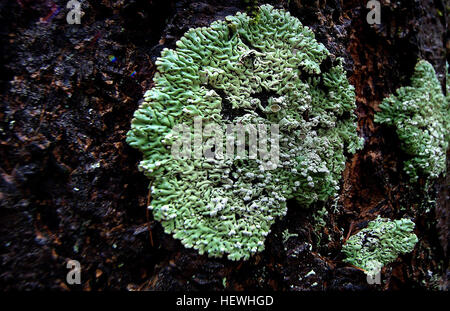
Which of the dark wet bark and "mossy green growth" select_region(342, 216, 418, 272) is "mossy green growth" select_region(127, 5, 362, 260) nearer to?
the dark wet bark

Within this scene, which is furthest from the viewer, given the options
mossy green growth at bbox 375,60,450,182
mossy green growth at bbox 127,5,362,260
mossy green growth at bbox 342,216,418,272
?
mossy green growth at bbox 375,60,450,182

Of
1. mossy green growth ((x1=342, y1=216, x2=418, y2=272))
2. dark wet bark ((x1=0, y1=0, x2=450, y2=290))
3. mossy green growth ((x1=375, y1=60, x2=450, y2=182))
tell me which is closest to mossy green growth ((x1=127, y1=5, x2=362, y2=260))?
dark wet bark ((x1=0, y1=0, x2=450, y2=290))

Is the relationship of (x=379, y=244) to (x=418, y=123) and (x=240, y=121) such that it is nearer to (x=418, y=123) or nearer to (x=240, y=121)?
(x=418, y=123)

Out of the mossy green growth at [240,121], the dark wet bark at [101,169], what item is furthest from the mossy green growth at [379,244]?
the mossy green growth at [240,121]

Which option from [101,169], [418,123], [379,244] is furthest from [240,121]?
[418,123]

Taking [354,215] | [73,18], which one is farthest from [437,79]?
[73,18]

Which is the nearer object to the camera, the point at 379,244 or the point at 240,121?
the point at 240,121

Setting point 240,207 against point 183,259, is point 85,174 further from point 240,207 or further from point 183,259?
point 240,207
